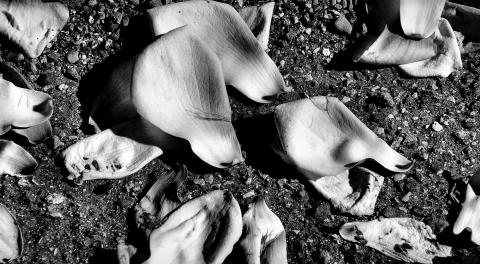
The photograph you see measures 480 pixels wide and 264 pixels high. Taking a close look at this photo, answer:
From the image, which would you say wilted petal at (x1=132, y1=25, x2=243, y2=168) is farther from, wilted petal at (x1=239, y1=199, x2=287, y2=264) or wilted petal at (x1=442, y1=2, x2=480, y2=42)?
wilted petal at (x1=442, y1=2, x2=480, y2=42)

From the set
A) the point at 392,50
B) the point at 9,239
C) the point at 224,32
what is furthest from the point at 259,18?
the point at 9,239

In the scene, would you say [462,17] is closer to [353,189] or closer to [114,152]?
[353,189]

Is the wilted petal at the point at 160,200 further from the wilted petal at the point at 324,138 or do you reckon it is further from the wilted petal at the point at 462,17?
the wilted petal at the point at 462,17

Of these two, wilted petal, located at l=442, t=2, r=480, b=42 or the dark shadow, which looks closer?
the dark shadow

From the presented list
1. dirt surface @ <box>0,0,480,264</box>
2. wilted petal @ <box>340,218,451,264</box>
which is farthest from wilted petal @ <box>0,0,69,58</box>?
wilted petal @ <box>340,218,451,264</box>

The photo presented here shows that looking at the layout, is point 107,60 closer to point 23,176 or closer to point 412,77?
point 23,176
